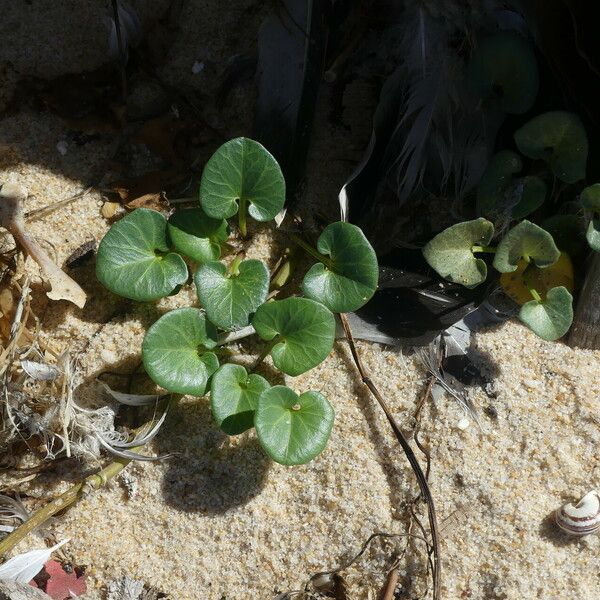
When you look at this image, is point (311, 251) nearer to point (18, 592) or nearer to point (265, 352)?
point (265, 352)

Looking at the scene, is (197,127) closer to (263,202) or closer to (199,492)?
(263,202)

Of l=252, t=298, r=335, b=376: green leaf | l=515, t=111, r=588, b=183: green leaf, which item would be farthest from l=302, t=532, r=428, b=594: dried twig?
l=515, t=111, r=588, b=183: green leaf

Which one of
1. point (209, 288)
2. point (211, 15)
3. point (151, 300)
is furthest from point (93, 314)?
point (211, 15)

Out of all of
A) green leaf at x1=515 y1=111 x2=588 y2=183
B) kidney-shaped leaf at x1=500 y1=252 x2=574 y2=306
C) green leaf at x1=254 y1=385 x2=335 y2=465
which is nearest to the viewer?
green leaf at x1=254 y1=385 x2=335 y2=465

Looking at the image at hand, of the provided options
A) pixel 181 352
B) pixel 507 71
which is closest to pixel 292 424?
pixel 181 352

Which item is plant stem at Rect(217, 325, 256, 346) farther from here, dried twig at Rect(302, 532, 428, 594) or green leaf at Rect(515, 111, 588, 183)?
green leaf at Rect(515, 111, 588, 183)

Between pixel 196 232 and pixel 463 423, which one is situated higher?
pixel 196 232
